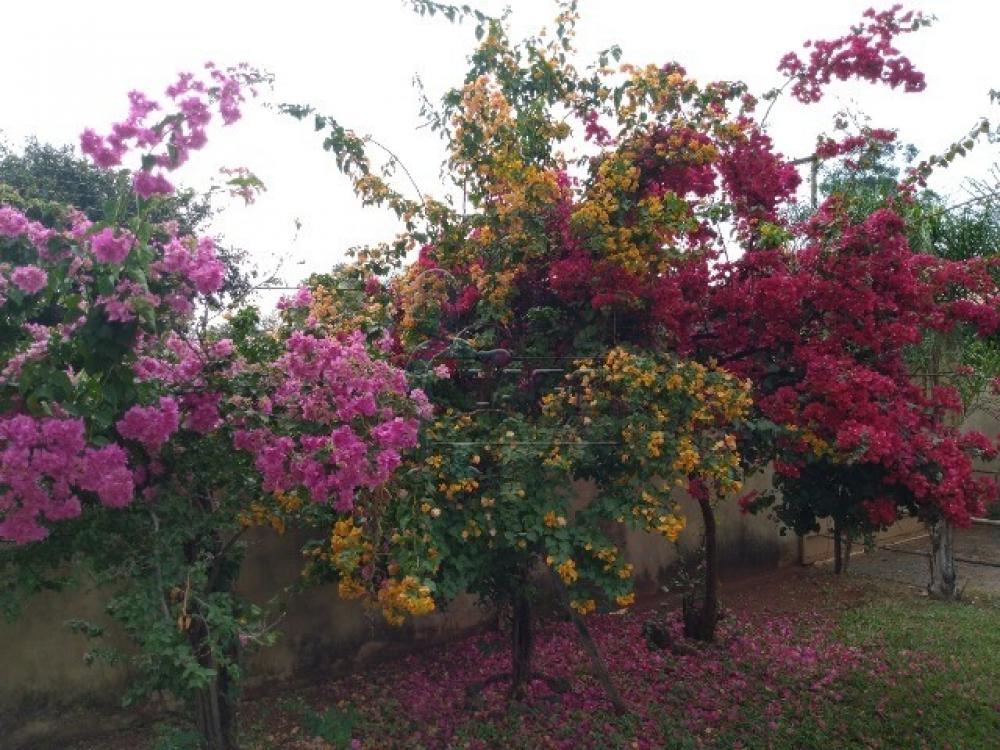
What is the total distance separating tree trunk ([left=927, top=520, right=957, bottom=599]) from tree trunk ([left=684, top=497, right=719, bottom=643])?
8.05ft

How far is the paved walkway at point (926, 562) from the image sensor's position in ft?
24.4

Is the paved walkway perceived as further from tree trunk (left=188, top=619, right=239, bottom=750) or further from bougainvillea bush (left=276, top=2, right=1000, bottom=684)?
tree trunk (left=188, top=619, right=239, bottom=750)

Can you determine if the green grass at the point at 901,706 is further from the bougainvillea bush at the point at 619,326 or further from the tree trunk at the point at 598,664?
the bougainvillea bush at the point at 619,326

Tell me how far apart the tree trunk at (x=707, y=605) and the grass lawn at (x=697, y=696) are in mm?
141

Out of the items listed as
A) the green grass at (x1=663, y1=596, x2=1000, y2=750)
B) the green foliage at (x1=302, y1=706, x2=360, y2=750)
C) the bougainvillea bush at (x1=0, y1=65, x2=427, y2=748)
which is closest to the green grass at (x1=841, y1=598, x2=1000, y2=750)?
the green grass at (x1=663, y1=596, x2=1000, y2=750)

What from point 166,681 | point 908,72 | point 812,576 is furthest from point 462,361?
point 812,576

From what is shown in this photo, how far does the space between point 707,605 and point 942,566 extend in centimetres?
267

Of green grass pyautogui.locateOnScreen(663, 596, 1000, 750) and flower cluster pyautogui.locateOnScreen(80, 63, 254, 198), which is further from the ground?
flower cluster pyautogui.locateOnScreen(80, 63, 254, 198)

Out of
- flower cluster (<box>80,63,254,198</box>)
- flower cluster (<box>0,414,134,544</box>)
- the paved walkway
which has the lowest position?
the paved walkway

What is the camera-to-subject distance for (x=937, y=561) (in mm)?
6898

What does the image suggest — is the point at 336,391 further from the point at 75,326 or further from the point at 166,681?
the point at 166,681

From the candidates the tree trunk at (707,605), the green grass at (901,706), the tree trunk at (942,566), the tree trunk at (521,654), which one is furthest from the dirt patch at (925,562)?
the tree trunk at (521,654)

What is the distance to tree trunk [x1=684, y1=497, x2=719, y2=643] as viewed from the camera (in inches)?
209

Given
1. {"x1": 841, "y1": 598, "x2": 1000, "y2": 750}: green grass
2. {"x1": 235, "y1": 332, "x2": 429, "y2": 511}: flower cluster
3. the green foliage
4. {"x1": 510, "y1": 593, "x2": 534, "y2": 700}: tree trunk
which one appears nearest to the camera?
{"x1": 235, "y1": 332, "x2": 429, "y2": 511}: flower cluster
